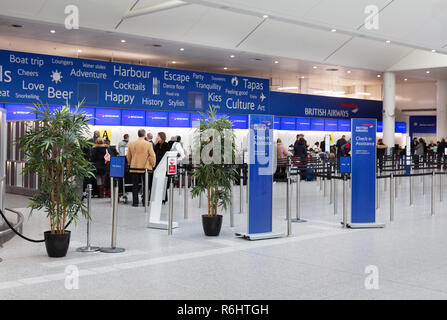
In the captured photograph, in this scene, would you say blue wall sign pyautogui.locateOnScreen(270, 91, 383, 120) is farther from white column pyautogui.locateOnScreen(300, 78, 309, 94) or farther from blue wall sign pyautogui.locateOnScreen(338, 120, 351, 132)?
white column pyautogui.locateOnScreen(300, 78, 309, 94)

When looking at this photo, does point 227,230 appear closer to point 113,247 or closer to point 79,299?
point 113,247

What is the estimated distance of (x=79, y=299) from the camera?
4.49 meters

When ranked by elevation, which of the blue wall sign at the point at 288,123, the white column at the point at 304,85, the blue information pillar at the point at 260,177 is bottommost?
the blue information pillar at the point at 260,177

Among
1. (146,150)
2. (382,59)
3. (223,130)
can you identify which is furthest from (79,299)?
(382,59)

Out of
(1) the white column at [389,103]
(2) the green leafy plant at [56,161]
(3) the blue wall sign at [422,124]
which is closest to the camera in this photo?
(2) the green leafy plant at [56,161]

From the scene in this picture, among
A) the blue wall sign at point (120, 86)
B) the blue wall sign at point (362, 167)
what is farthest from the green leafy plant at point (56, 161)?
the blue wall sign at point (120, 86)

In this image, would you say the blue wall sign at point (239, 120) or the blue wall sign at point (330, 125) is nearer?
the blue wall sign at point (239, 120)

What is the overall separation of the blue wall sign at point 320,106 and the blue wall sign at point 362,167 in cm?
1343

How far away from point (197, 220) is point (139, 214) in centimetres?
129

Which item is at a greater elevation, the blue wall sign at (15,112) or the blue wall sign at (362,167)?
the blue wall sign at (15,112)

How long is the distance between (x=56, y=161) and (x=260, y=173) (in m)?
2.79

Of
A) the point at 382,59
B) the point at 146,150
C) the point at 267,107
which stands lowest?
the point at 146,150

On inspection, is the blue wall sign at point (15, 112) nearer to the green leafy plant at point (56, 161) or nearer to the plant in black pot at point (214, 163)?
the plant in black pot at point (214, 163)

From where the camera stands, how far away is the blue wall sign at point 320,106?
2258 centimetres
